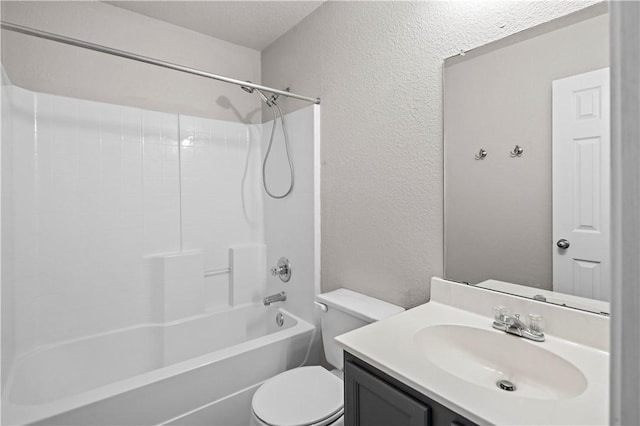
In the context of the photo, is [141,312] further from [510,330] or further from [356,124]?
[510,330]

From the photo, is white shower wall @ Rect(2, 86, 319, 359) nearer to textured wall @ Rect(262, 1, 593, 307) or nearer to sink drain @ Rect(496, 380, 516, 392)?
textured wall @ Rect(262, 1, 593, 307)

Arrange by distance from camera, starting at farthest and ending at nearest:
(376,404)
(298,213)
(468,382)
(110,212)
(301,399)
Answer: (298,213) < (110,212) < (301,399) < (376,404) < (468,382)

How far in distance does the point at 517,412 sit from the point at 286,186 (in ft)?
5.94

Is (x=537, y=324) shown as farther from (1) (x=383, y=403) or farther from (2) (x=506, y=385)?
(1) (x=383, y=403)

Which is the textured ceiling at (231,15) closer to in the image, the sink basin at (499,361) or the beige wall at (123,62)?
the beige wall at (123,62)

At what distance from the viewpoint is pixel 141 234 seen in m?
2.05

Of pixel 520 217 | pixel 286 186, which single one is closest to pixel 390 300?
pixel 520 217

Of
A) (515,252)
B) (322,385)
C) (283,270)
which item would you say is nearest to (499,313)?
(515,252)

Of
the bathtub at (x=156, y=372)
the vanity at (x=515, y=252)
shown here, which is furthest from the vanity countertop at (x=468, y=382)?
the bathtub at (x=156, y=372)

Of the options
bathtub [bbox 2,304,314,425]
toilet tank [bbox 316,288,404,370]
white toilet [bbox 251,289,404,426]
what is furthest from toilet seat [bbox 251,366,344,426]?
bathtub [bbox 2,304,314,425]

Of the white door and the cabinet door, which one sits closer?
the cabinet door

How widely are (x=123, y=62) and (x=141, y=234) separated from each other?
107 centimetres

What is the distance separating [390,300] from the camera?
158 cm

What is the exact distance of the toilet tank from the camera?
58.4 inches
